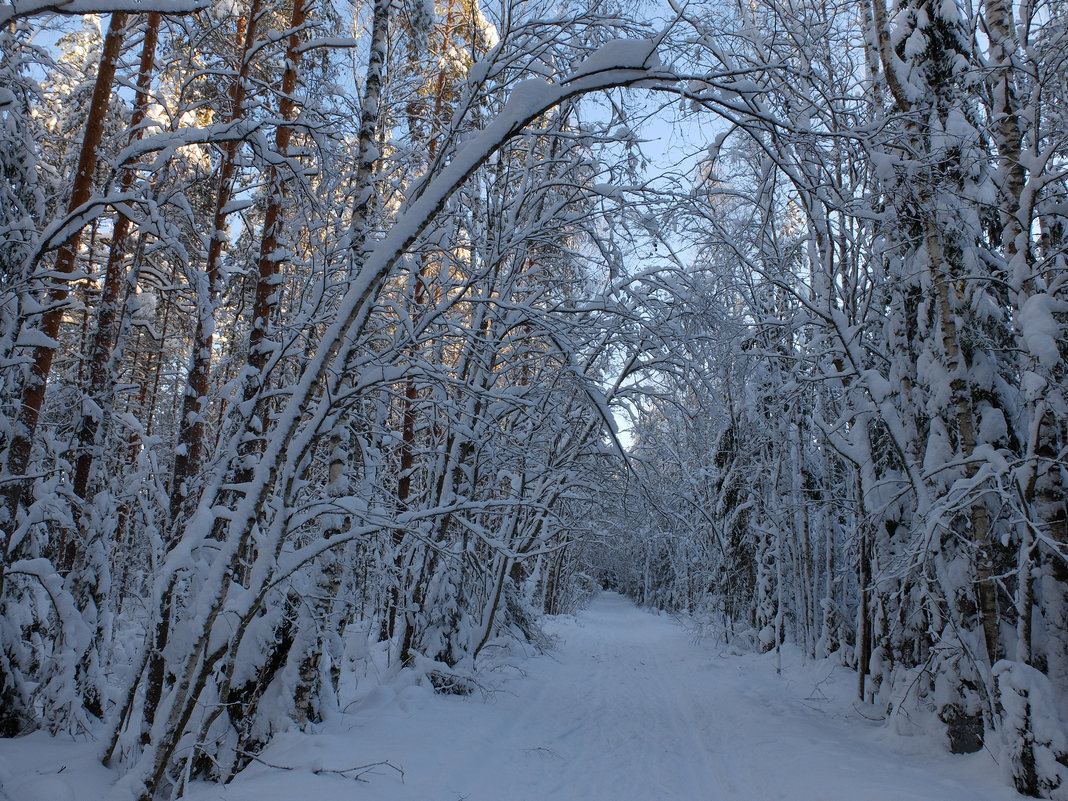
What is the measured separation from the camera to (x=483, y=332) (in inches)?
180

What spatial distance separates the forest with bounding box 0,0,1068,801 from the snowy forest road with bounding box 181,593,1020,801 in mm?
544

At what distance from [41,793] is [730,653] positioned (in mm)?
16376

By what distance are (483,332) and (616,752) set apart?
18.5ft

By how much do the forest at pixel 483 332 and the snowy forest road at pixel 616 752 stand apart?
0.54 m

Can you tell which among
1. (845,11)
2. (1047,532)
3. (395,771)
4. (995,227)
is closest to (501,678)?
(395,771)

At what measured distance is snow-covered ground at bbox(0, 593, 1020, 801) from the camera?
16.7 ft

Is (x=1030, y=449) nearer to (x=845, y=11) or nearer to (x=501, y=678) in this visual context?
(x=845, y=11)

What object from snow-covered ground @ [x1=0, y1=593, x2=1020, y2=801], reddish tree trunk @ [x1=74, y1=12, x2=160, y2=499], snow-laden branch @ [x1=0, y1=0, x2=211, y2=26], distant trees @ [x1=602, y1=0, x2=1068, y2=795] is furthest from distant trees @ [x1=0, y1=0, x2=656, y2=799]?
distant trees @ [x1=602, y1=0, x2=1068, y2=795]

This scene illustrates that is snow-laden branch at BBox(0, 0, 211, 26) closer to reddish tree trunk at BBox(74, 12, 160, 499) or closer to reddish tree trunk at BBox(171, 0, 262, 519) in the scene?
reddish tree trunk at BBox(171, 0, 262, 519)

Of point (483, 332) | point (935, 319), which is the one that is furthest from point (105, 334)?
point (935, 319)

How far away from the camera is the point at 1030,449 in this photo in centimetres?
536

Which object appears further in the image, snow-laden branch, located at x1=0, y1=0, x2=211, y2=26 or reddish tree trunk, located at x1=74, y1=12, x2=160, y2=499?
reddish tree trunk, located at x1=74, y1=12, x2=160, y2=499

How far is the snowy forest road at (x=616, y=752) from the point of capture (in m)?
5.18

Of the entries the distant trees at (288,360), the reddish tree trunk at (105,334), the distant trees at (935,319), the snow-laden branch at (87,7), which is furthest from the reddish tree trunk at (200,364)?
the distant trees at (935,319)
